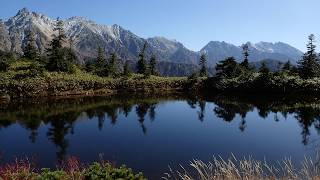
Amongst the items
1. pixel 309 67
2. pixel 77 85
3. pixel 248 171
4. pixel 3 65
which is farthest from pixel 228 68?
pixel 248 171

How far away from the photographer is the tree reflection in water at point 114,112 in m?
36.7

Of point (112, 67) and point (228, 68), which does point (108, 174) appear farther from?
point (112, 67)

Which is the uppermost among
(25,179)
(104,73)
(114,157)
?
(104,73)

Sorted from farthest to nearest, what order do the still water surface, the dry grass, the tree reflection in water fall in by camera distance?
the tree reflection in water < the still water surface < the dry grass

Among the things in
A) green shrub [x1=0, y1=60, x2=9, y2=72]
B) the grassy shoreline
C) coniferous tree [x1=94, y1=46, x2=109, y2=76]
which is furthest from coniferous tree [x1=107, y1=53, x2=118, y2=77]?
green shrub [x1=0, y1=60, x2=9, y2=72]

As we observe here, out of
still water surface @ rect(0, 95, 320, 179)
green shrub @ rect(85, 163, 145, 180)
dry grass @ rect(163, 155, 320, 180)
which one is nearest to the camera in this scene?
dry grass @ rect(163, 155, 320, 180)

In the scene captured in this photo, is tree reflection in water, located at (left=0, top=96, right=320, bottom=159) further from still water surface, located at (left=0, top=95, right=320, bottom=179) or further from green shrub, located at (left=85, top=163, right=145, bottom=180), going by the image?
green shrub, located at (left=85, top=163, right=145, bottom=180)

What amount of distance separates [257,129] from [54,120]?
67.3 ft

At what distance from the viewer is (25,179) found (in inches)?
516

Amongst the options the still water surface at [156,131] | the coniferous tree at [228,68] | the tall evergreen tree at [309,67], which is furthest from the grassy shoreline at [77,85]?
the tall evergreen tree at [309,67]

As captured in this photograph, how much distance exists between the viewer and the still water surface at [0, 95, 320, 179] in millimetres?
26172

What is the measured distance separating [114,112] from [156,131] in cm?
1342

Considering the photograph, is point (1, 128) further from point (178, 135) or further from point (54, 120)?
point (178, 135)

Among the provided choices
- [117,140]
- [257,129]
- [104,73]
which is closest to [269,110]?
[257,129]
